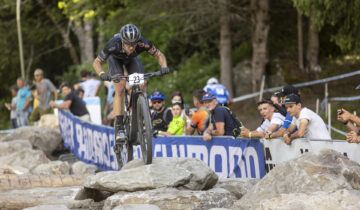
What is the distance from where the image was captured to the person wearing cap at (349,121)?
7.43 metres

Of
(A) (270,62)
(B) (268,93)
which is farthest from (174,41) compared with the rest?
(B) (268,93)

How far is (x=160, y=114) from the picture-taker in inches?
439

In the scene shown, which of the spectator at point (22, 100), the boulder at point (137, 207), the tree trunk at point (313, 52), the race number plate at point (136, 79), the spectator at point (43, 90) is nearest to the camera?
the boulder at point (137, 207)

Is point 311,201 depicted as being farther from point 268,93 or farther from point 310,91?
point 268,93

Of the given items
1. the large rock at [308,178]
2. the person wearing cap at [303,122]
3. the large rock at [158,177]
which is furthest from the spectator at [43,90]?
the large rock at [308,178]

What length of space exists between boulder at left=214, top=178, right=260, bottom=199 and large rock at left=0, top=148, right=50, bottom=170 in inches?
224

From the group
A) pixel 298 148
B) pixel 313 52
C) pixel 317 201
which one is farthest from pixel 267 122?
pixel 313 52

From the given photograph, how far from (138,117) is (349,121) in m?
2.69

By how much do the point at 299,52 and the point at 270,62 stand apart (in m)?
1.10

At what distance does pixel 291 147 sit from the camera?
8453 millimetres

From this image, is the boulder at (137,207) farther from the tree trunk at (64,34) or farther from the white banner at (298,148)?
the tree trunk at (64,34)

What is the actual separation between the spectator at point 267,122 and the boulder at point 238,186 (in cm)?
108

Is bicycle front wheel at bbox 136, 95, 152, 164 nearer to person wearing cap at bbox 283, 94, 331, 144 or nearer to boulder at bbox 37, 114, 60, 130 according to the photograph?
person wearing cap at bbox 283, 94, 331, 144

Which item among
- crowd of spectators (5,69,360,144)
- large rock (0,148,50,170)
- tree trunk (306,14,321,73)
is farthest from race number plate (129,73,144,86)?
tree trunk (306,14,321,73)
